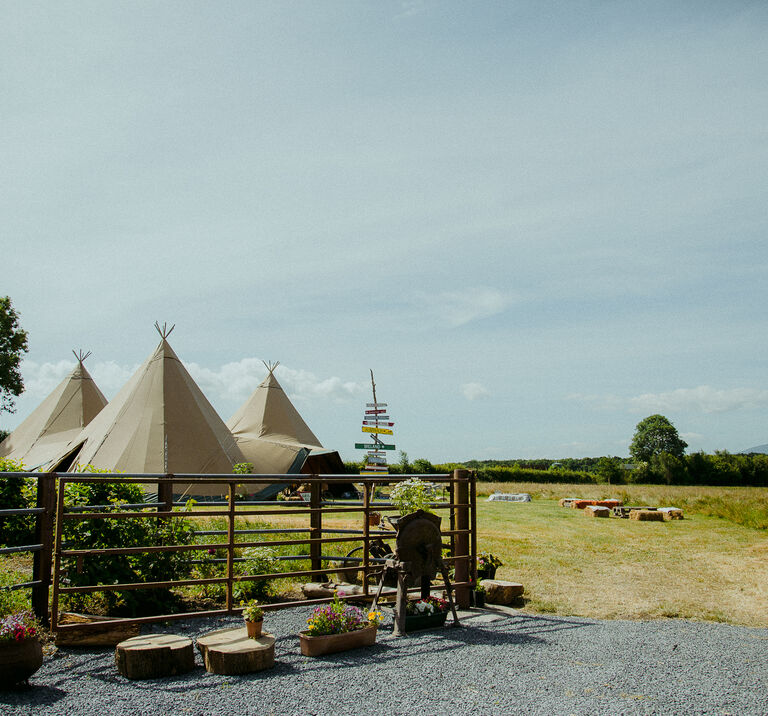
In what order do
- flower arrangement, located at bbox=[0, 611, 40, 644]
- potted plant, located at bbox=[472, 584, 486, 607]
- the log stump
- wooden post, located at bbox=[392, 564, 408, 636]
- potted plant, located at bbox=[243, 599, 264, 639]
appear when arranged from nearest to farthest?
1. flower arrangement, located at bbox=[0, 611, 40, 644]
2. potted plant, located at bbox=[243, 599, 264, 639]
3. wooden post, located at bbox=[392, 564, 408, 636]
4. potted plant, located at bbox=[472, 584, 486, 607]
5. the log stump

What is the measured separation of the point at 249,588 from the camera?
22.3 feet

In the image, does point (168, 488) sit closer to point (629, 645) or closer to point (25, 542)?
point (25, 542)

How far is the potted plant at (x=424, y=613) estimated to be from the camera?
600 cm

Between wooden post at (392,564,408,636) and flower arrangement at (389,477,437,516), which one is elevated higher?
flower arrangement at (389,477,437,516)

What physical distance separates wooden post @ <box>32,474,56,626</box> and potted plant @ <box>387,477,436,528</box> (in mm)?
3024

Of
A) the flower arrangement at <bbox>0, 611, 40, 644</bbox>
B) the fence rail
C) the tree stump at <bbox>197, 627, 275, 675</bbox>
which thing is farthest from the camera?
the fence rail

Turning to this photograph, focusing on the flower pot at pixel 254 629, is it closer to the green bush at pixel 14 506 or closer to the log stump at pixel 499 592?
the log stump at pixel 499 592

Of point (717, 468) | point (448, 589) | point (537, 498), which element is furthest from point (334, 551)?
point (717, 468)

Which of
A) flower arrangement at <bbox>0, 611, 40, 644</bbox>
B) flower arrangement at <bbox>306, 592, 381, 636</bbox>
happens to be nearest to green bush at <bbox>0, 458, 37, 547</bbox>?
flower arrangement at <bbox>0, 611, 40, 644</bbox>

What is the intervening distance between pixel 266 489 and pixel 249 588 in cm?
1269

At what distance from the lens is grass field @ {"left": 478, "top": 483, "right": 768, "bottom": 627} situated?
7645 mm

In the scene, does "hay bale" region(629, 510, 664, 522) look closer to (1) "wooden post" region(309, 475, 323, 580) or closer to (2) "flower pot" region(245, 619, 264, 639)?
(1) "wooden post" region(309, 475, 323, 580)

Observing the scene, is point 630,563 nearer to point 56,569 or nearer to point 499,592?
point 499,592

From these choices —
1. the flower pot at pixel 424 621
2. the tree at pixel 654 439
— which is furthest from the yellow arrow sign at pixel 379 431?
the tree at pixel 654 439
